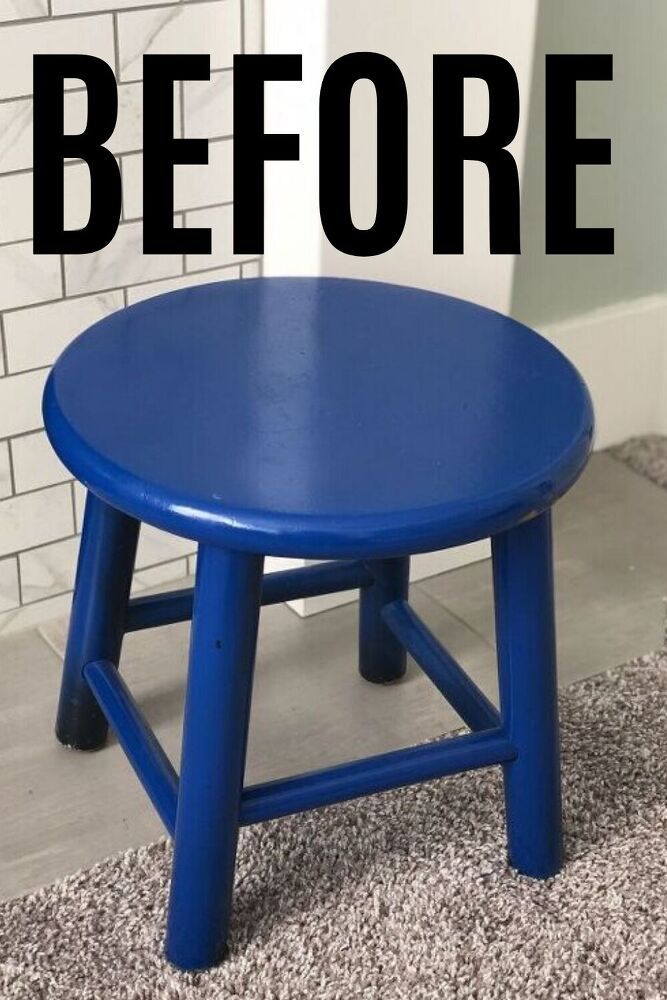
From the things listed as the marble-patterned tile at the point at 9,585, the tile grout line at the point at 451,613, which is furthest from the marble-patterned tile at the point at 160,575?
the tile grout line at the point at 451,613

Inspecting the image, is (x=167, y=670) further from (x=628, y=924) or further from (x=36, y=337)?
(x=628, y=924)

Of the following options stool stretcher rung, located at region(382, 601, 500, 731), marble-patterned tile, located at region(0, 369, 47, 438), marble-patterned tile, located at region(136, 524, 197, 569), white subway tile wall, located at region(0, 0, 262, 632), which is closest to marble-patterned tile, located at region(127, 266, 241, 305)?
white subway tile wall, located at region(0, 0, 262, 632)

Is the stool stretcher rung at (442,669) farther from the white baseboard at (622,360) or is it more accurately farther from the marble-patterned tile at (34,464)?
the white baseboard at (622,360)

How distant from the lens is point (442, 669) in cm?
119

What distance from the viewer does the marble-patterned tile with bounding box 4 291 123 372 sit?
1.29m

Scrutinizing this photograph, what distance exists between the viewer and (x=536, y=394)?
3.38 feet

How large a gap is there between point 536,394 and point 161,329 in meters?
0.27

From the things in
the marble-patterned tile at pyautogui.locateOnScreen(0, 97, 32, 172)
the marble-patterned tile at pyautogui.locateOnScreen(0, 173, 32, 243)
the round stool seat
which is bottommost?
the round stool seat

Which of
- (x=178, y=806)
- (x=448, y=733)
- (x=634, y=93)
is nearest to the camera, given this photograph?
(x=178, y=806)

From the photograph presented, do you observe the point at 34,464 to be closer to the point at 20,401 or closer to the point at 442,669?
the point at 20,401

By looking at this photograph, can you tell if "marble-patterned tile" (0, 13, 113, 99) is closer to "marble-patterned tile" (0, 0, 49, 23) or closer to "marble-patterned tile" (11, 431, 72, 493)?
"marble-patterned tile" (0, 0, 49, 23)

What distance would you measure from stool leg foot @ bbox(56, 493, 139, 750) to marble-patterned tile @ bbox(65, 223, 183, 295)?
0.25 m

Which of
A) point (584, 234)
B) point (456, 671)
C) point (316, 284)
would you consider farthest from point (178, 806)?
point (584, 234)

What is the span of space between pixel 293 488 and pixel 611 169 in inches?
34.7
